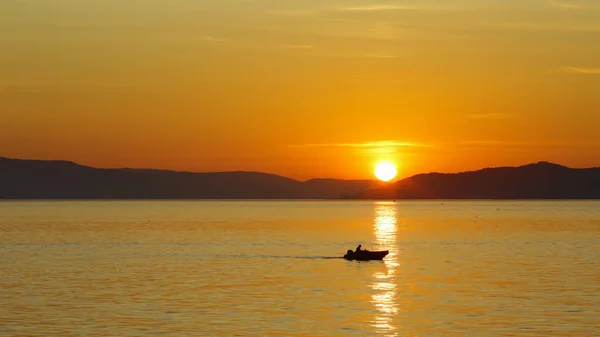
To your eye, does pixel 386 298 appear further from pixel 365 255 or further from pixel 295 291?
pixel 365 255

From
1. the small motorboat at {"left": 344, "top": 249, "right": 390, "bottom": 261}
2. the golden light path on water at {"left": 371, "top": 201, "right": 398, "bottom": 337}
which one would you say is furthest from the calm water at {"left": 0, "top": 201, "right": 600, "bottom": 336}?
the small motorboat at {"left": 344, "top": 249, "right": 390, "bottom": 261}

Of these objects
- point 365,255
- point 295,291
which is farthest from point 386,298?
point 365,255

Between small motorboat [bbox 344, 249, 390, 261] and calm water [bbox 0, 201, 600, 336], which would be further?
small motorboat [bbox 344, 249, 390, 261]

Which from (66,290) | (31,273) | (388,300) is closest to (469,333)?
(388,300)

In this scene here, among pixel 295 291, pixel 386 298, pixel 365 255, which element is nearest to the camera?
pixel 386 298

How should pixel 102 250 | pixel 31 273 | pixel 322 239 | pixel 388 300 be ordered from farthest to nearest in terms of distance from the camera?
pixel 322 239
pixel 102 250
pixel 31 273
pixel 388 300

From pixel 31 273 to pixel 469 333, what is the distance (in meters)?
41.4

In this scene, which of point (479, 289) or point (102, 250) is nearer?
point (479, 289)

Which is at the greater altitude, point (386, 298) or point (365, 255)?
point (365, 255)

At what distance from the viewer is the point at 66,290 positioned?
62.3 metres

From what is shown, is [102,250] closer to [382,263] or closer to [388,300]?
[382,263]

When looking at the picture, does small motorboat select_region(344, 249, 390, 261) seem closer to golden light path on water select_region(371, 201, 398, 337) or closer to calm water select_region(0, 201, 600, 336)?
Result: golden light path on water select_region(371, 201, 398, 337)

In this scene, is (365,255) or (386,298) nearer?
(386,298)

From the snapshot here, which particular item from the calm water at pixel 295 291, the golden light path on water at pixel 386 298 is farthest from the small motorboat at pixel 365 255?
the calm water at pixel 295 291
